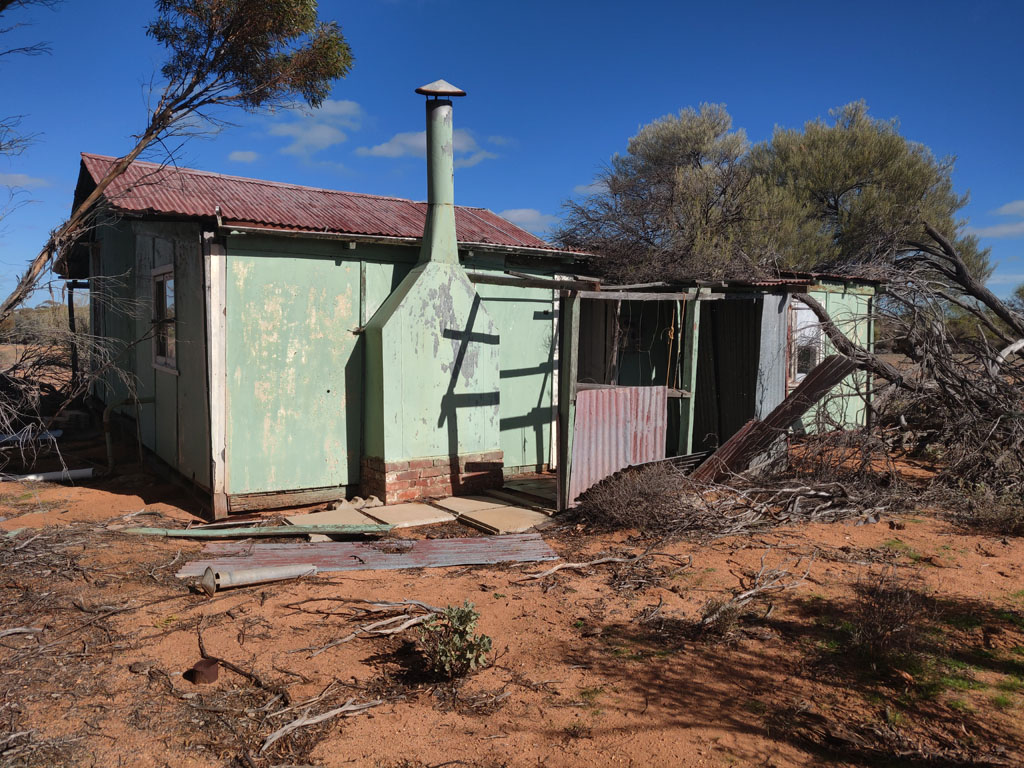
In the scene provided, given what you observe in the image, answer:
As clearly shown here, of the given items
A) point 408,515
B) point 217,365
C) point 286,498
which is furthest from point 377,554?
point 217,365

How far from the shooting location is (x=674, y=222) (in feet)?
39.1

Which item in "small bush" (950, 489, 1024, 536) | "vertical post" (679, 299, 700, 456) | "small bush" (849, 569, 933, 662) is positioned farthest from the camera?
"vertical post" (679, 299, 700, 456)

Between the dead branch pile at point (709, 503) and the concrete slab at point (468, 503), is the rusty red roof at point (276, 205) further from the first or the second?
the dead branch pile at point (709, 503)

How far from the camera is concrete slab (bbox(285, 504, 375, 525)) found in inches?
272

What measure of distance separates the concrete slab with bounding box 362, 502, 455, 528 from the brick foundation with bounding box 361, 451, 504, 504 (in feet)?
0.69

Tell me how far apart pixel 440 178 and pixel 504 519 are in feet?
13.0

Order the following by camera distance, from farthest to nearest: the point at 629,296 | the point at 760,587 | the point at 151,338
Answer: the point at 151,338 < the point at 629,296 < the point at 760,587

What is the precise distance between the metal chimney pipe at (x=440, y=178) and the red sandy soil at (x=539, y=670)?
394 cm

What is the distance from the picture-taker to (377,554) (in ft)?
19.4

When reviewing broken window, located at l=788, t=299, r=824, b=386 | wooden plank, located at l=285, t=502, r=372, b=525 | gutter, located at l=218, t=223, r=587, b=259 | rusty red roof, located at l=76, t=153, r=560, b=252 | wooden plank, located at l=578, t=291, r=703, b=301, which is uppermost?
rusty red roof, located at l=76, t=153, r=560, b=252

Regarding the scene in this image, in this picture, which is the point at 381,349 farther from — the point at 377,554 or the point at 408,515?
the point at 377,554

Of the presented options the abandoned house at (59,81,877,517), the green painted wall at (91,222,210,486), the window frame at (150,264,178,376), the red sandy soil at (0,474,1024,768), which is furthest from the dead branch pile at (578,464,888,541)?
the window frame at (150,264,178,376)

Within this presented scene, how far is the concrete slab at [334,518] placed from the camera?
272 inches

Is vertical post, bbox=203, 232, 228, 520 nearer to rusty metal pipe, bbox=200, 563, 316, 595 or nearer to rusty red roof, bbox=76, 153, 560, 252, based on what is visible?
rusty red roof, bbox=76, 153, 560, 252
